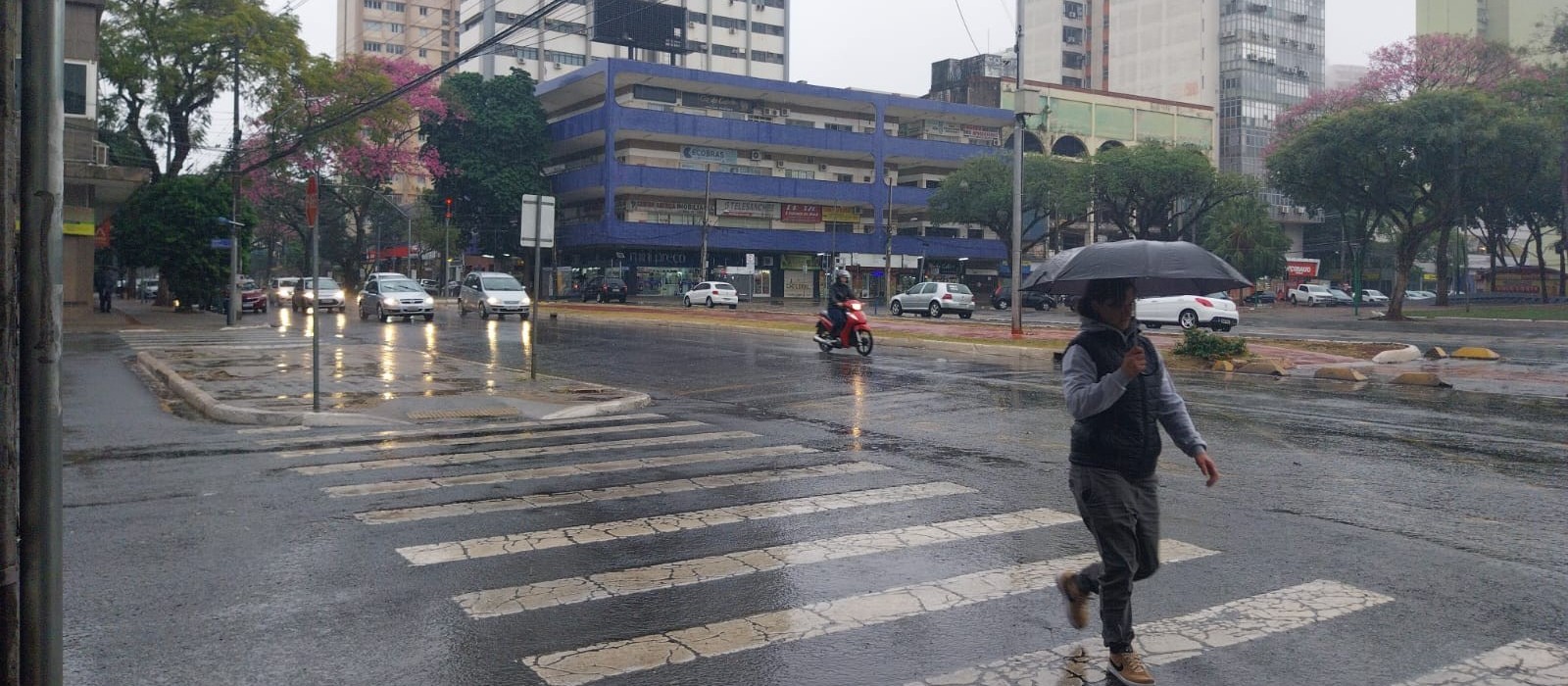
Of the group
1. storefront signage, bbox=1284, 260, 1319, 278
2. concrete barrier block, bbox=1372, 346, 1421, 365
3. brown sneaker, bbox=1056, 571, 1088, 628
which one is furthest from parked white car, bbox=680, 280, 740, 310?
brown sneaker, bbox=1056, 571, 1088, 628

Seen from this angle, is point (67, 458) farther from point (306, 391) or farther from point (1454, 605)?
point (1454, 605)

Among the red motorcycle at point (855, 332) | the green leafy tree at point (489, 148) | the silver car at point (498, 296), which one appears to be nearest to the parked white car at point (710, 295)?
the silver car at point (498, 296)

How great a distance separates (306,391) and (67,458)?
499 centimetres

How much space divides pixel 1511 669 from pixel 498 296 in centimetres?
3634

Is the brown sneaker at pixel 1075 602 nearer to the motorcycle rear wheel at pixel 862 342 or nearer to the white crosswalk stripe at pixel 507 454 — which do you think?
the white crosswalk stripe at pixel 507 454

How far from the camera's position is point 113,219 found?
42938 mm

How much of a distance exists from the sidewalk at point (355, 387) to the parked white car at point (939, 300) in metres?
25.8

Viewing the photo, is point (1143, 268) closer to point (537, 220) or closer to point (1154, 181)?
point (537, 220)

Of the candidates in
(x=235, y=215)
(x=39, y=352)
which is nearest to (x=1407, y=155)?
(x=235, y=215)

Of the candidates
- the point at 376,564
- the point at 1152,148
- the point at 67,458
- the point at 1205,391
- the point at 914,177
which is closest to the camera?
the point at 376,564

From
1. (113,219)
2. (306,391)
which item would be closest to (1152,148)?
(113,219)

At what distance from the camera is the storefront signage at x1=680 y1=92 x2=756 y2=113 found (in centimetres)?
7106

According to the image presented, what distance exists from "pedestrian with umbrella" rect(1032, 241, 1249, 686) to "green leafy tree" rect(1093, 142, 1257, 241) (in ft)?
202

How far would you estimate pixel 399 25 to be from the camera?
118438mm
